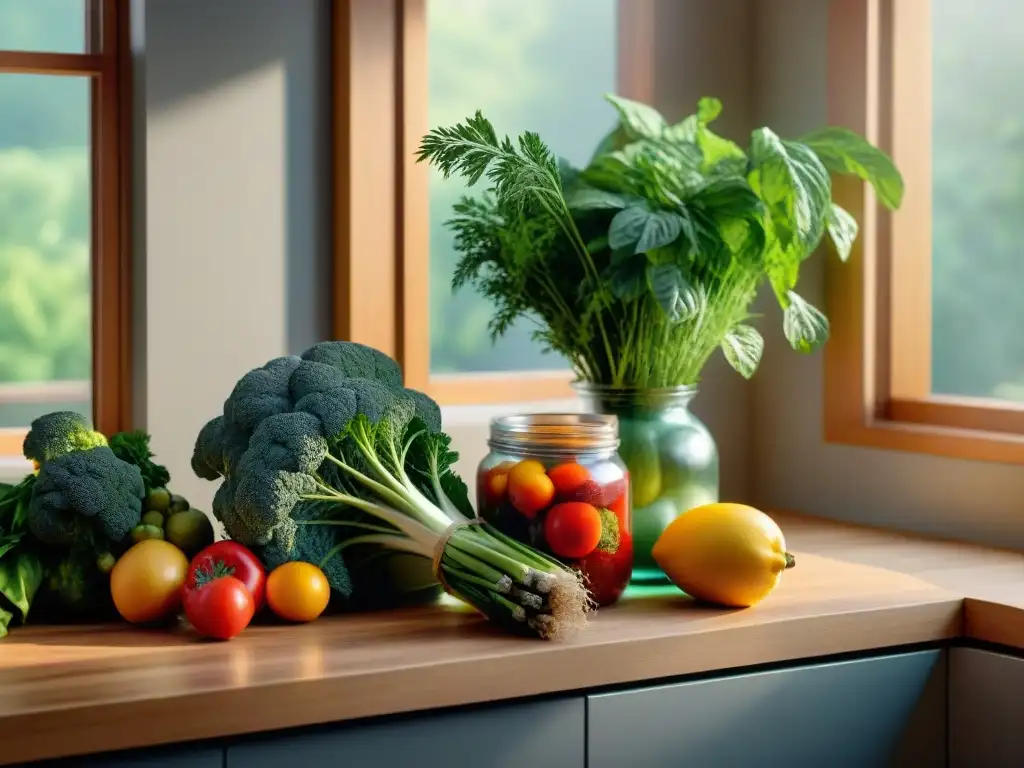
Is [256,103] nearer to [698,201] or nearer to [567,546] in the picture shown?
[698,201]

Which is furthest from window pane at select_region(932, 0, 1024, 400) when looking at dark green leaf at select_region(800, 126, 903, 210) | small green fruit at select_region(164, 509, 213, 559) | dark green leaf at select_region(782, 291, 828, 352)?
small green fruit at select_region(164, 509, 213, 559)

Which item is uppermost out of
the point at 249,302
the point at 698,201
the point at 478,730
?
the point at 698,201

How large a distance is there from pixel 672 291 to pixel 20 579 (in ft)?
2.66

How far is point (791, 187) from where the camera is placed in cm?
172

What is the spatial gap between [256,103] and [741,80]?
0.88 meters

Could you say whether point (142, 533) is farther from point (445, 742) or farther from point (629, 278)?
point (629, 278)

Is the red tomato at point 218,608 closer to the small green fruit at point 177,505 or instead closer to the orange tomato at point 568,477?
the small green fruit at point 177,505

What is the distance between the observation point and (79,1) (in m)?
1.98

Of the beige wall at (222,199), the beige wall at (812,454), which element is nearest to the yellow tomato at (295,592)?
the beige wall at (222,199)

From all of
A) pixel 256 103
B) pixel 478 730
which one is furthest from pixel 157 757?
pixel 256 103

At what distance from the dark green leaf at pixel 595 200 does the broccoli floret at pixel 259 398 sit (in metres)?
0.44

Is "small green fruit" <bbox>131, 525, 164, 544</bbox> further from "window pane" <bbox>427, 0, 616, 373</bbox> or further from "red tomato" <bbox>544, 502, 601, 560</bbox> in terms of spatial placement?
"window pane" <bbox>427, 0, 616, 373</bbox>

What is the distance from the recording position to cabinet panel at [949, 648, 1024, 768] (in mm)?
1487

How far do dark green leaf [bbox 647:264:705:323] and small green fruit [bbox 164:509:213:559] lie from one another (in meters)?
0.60
